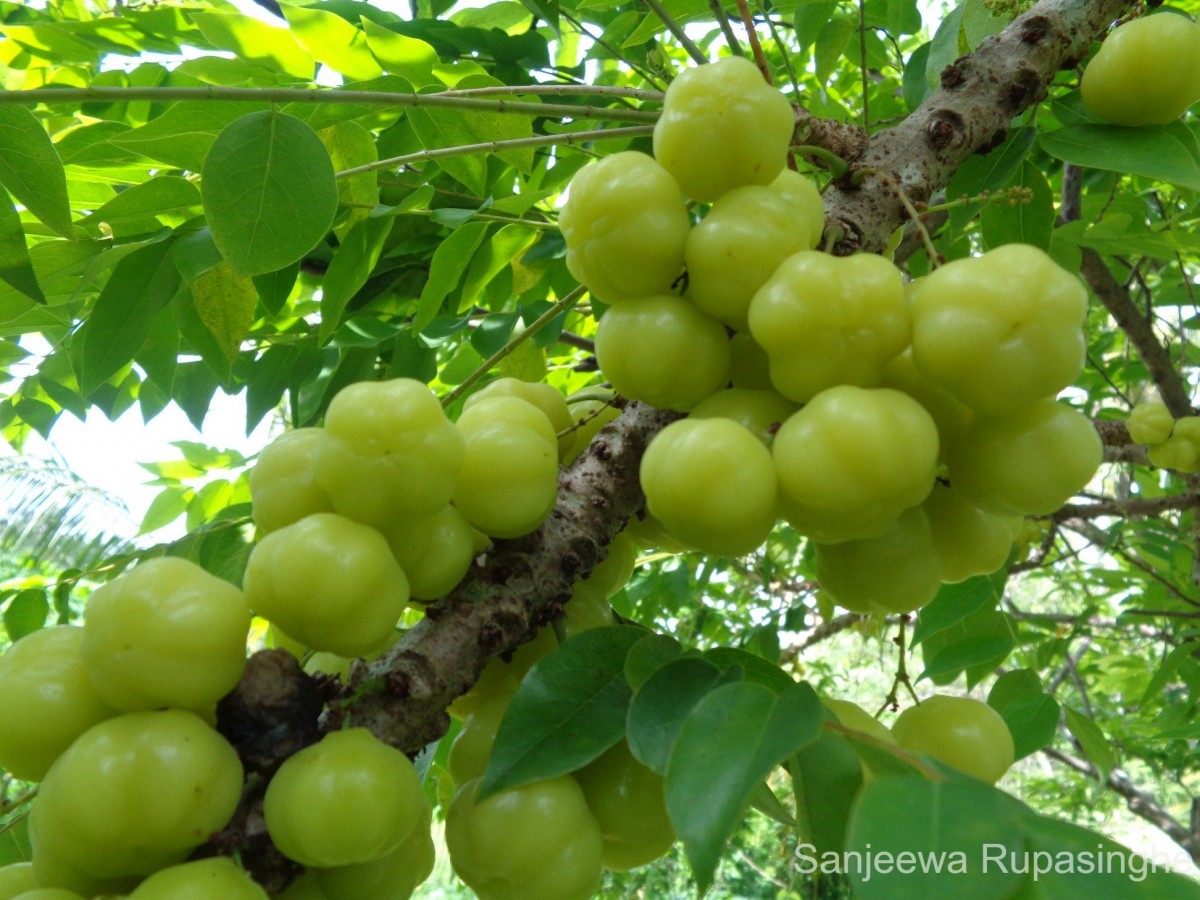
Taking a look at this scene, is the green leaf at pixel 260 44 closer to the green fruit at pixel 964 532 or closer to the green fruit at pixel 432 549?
the green fruit at pixel 432 549

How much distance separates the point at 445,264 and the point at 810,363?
3.78 feet

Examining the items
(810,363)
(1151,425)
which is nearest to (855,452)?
(810,363)

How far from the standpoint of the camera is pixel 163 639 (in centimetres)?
83

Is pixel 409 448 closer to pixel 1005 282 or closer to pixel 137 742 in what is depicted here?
pixel 137 742

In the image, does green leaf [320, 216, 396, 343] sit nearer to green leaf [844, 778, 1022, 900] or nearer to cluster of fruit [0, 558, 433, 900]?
cluster of fruit [0, 558, 433, 900]

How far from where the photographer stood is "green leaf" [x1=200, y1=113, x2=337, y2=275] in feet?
4.25

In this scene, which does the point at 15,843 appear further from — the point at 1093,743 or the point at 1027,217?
the point at 1027,217

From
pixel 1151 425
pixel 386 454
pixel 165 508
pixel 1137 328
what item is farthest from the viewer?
pixel 1137 328

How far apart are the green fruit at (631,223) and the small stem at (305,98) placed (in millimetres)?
411

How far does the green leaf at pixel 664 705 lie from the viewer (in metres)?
0.84

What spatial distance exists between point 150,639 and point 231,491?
2.07 meters

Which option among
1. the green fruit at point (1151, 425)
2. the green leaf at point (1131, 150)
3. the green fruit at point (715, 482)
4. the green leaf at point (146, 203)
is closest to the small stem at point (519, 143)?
the green leaf at point (146, 203)

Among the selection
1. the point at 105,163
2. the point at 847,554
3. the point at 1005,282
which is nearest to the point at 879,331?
the point at 1005,282

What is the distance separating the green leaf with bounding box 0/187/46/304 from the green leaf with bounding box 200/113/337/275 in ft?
1.05
